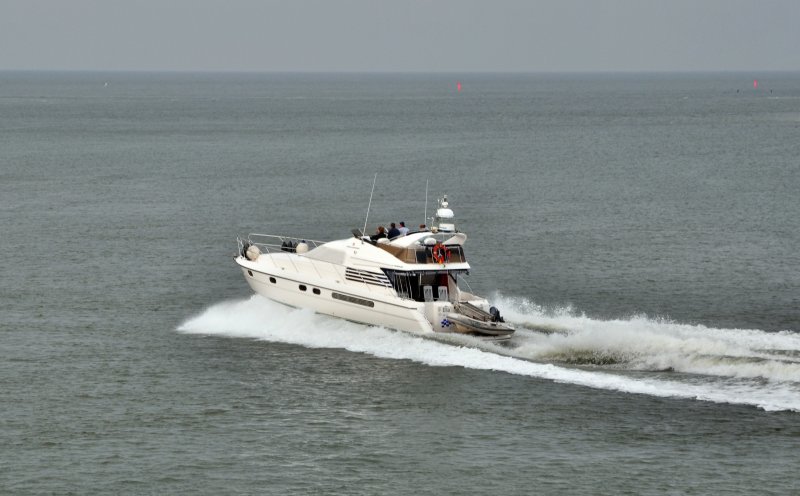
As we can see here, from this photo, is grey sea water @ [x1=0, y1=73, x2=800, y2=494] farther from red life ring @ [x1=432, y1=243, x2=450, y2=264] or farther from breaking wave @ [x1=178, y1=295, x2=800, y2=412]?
red life ring @ [x1=432, y1=243, x2=450, y2=264]

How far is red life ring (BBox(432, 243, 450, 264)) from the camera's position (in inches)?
1719

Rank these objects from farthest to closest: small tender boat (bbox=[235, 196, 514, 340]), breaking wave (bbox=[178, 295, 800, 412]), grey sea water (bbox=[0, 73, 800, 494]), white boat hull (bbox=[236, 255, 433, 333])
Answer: white boat hull (bbox=[236, 255, 433, 333])
small tender boat (bbox=[235, 196, 514, 340])
breaking wave (bbox=[178, 295, 800, 412])
grey sea water (bbox=[0, 73, 800, 494])

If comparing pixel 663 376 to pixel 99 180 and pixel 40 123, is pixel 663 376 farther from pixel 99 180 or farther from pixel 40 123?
pixel 40 123

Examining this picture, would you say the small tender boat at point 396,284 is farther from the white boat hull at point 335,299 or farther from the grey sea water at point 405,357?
the grey sea water at point 405,357

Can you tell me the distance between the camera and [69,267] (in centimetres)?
5853

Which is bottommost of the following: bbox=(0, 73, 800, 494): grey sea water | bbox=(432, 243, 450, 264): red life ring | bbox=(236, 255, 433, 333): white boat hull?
bbox=(0, 73, 800, 494): grey sea water

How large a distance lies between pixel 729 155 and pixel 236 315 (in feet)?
285

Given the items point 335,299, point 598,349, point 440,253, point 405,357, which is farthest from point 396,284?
point 598,349

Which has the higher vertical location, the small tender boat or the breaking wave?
the small tender boat

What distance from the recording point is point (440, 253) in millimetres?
43750

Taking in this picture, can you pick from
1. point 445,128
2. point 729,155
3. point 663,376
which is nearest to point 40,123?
point 445,128

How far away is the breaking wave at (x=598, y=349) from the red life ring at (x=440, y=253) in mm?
3048

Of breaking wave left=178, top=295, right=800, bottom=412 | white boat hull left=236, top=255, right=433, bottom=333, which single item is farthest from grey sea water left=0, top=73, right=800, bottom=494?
white boat hull left=236, top=255, right=433, bottom=333

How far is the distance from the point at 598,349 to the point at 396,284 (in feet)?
27.0
